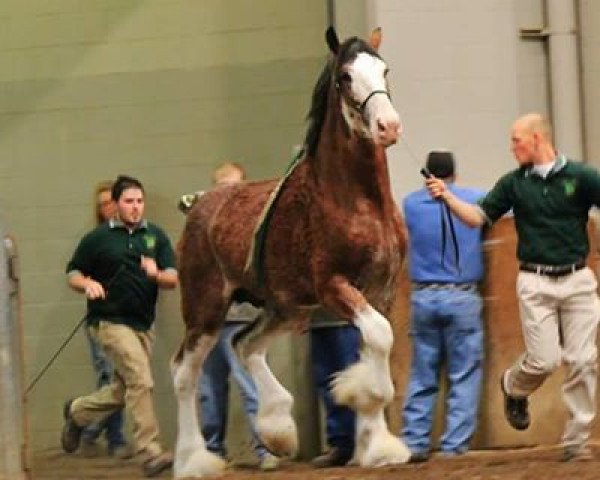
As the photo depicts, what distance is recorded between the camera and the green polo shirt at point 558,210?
27.1 ft

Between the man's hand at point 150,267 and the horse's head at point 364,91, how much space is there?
82.0 inches

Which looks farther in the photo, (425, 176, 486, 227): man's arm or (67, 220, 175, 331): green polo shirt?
(67, 220, 175, 331): green polo shirt

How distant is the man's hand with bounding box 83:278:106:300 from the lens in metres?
9.35

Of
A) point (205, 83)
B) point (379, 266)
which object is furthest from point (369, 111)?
point (205, 83)

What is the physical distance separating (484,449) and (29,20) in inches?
177

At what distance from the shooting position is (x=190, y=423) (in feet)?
29.3

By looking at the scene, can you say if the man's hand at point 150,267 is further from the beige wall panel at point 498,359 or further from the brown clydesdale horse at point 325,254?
the beige wall panel at point 498,359

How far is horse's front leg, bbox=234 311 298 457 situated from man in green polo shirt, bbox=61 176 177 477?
97 centimetres

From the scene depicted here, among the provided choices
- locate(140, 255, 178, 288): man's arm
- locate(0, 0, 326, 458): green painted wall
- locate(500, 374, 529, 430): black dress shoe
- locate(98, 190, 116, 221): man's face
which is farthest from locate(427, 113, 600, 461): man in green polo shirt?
locate(98, 190, 116, 221): man's face

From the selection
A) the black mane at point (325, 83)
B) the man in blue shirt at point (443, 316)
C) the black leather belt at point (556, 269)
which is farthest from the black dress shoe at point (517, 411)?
the black mane at point (325, 83)

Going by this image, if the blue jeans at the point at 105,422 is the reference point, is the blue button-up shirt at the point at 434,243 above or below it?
above

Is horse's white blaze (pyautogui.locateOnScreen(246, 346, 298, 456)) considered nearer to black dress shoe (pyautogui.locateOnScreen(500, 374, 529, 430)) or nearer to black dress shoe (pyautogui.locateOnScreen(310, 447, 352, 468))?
black dress shoe (pyautogui.locateOnScreen(310, 447, 352, 468))

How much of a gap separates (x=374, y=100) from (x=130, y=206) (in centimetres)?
259

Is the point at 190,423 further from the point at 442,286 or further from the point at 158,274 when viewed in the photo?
the point at 442,286
